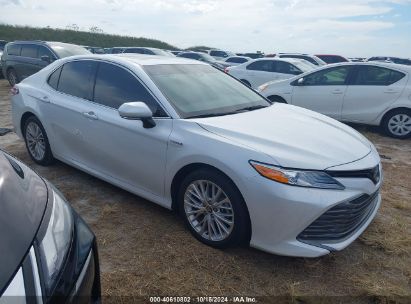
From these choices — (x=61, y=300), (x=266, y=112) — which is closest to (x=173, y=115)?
(x=266, y=112)

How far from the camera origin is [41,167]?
193 inches

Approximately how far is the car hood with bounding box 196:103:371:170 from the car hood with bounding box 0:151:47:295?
1.52 m

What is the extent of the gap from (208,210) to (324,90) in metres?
5.92

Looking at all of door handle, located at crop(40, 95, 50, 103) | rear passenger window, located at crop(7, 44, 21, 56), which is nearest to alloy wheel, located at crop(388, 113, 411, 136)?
door handle, located at crop(40, 95, 50, 103)

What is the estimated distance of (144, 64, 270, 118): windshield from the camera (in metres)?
3.49

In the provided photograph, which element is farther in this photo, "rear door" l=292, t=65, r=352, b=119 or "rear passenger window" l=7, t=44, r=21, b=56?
"rear passenger window" l=7, t=44, r=21, b=56

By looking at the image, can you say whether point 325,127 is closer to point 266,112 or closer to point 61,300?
point 266,112

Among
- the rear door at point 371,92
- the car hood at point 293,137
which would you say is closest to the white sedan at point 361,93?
the rear door at point 371,92

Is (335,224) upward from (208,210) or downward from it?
upward

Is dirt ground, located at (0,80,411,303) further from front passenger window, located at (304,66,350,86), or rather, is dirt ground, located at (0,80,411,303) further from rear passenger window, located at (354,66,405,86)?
front passenger window, located at (304,66,350,86)

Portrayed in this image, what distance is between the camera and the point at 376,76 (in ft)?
25.3

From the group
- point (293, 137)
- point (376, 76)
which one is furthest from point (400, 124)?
point (293, 137)

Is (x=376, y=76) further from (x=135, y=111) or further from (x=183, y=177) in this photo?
(x=135, y=111)

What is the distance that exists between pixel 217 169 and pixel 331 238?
1.00 metres
